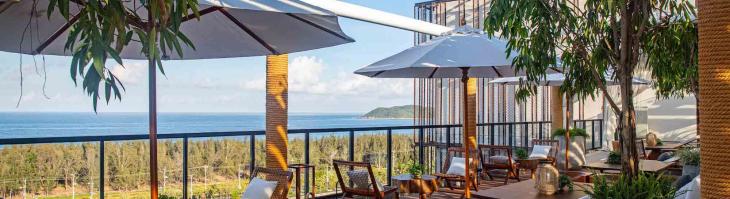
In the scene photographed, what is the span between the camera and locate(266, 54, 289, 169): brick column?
18.4 feet

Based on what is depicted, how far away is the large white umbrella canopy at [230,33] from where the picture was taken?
2877 mm

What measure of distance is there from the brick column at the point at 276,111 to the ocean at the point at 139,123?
46756mm

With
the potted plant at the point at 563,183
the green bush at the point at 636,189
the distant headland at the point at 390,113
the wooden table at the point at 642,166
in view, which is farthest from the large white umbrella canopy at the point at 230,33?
the distant headland at the point at 390,113

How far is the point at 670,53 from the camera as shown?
141 inches

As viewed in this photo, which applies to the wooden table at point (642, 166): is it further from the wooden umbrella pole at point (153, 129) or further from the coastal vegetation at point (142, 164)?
the wooden umbrella pole at point (153, 129)

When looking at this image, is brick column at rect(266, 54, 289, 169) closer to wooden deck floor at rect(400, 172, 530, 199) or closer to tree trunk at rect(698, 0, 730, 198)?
wooden deck floor at rect(400, 172, 530, 199)

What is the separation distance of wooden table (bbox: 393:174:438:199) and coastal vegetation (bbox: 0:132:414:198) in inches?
42.3

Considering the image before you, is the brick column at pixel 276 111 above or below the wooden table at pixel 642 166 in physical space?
above

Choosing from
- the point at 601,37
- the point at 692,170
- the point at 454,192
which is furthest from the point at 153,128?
the point at 692,170

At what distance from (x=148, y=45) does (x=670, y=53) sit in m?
3.35

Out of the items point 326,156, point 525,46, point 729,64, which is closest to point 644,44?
point 525,46

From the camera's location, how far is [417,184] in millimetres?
5703

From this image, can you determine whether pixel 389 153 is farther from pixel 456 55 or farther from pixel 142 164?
pixel 142 164

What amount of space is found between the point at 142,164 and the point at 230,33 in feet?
11.8
